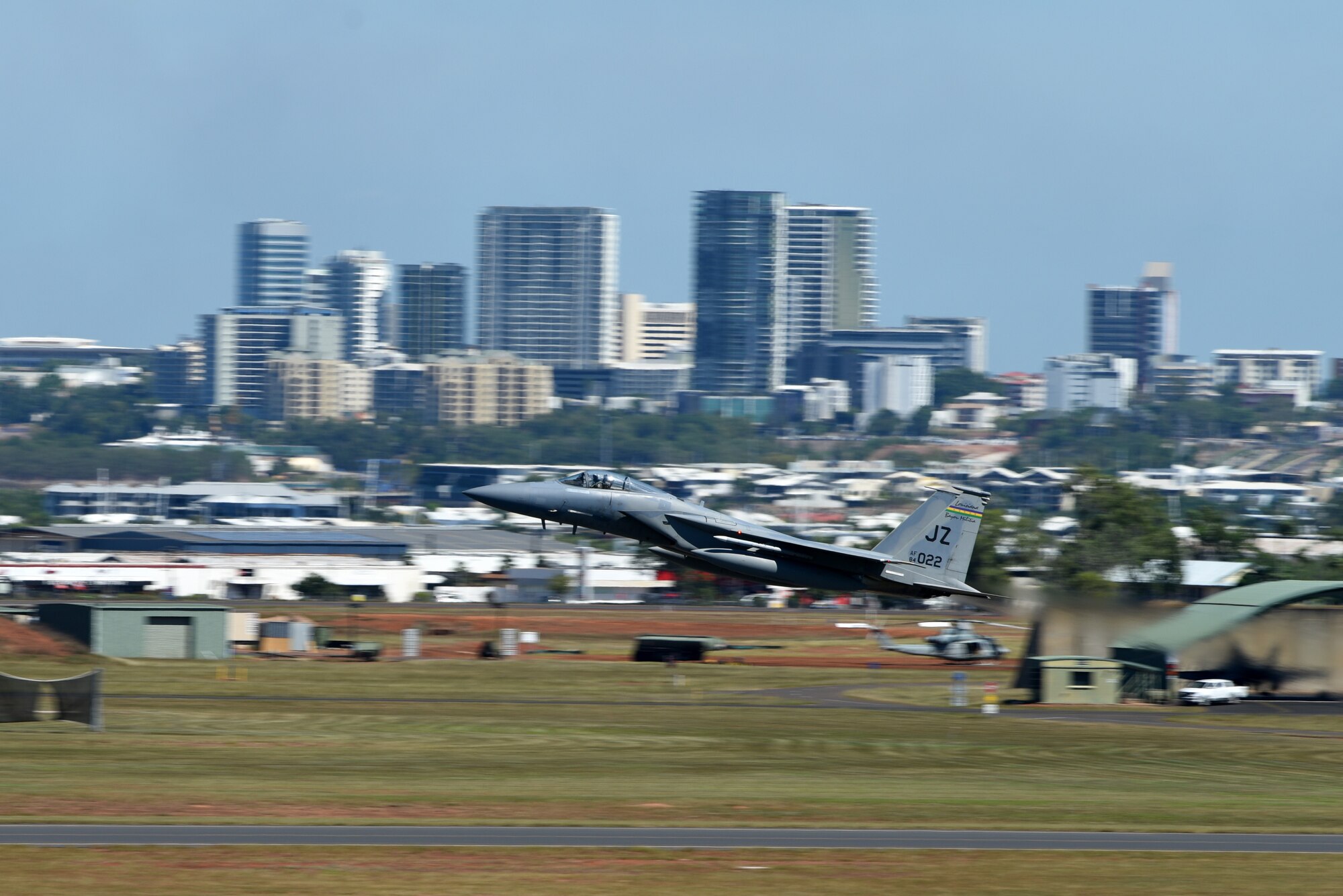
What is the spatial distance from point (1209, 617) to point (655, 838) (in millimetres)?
34312

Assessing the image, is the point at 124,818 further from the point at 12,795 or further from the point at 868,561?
the point at 868,561

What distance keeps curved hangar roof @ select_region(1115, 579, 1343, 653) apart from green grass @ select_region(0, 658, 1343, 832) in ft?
27.0

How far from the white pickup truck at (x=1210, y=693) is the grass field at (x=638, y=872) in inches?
1085

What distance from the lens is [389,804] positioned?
31844 mm

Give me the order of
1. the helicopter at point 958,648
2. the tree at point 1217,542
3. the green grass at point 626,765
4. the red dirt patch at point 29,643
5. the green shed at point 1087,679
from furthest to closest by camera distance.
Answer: the tree at point 1217,542 → the helicopter at point 958,648 → the red dirt patch at point 29,643 → the green shed at point 1087,679 → the green grass at point 626,765

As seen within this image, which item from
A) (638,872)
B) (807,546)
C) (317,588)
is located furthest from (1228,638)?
(317,588)

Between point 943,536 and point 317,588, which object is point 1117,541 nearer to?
point 317,588

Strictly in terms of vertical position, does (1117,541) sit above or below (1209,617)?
below

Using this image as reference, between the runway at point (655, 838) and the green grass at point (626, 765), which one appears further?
the green grass at point (626, 765)

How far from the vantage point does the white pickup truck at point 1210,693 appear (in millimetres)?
54750

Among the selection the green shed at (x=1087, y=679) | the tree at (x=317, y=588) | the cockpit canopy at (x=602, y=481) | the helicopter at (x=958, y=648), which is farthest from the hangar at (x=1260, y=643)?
the tree at (x=317, y=588)

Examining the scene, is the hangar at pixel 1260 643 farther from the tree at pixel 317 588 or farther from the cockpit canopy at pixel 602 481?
the tree at pixel 317 588

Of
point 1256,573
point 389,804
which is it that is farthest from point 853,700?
point 1256,573

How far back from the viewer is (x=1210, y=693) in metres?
54.8
